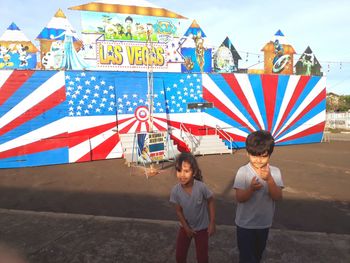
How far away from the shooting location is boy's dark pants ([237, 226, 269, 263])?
263cm

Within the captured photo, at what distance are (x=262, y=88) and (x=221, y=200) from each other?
35.4ft

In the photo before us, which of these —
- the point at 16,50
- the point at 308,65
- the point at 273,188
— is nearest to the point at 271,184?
the point at 273,188

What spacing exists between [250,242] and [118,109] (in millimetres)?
11272

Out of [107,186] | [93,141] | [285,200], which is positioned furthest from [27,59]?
[285,200]

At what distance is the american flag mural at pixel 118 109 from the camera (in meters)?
12.0

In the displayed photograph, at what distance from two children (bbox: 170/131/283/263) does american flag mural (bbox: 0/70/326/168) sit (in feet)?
31.0

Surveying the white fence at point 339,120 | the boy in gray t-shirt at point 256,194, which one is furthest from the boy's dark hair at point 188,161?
the white fence at point 339,120

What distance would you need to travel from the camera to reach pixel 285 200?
6340 mm

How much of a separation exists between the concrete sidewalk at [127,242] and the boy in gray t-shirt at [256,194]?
3.63 ft

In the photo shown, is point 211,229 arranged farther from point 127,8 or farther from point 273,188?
point 127,8

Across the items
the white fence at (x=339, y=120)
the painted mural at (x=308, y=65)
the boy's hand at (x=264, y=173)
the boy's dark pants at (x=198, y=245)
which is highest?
the painted mural at (x=308, y=65)

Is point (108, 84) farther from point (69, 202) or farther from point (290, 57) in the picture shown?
point (290, 57)

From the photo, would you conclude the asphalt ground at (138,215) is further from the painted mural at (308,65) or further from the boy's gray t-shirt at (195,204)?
the painted mural at (308,65)

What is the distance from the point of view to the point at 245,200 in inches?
100.0
